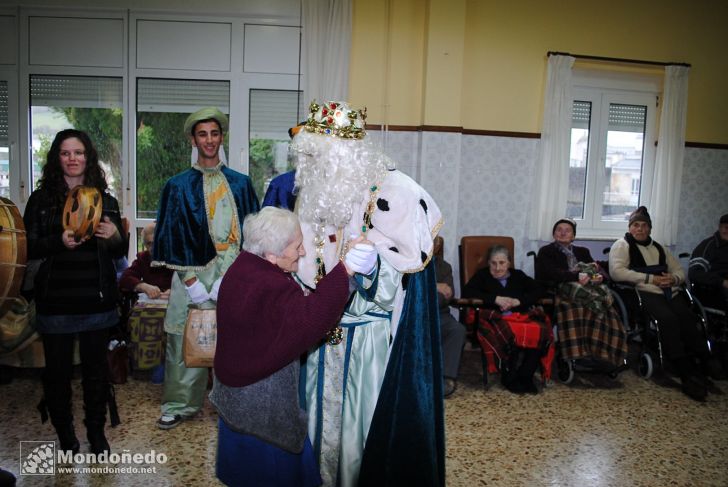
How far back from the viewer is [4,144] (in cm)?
490

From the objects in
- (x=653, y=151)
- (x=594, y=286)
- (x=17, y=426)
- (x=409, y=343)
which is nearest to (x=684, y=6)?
(x=653, y=151)

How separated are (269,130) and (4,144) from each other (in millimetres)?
2411

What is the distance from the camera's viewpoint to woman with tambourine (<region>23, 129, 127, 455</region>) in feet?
7.79

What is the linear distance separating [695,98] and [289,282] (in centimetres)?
561

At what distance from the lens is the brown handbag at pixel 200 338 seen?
2.73m

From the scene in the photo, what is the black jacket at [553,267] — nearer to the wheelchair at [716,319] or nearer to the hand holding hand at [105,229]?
the wheelchair at [716,319]

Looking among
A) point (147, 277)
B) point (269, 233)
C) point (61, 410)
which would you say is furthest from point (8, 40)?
point (269, 233)

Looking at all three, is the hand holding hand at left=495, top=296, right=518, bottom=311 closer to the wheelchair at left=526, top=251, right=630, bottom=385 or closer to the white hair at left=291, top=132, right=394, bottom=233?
the wheelchair at left=526, top=251, right=630, bottom=385

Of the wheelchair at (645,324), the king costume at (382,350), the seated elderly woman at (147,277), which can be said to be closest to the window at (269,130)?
the seated elderly woman at (147,277)

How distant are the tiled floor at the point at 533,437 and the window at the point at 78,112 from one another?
85.2 inches

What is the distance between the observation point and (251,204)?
3.01 meters

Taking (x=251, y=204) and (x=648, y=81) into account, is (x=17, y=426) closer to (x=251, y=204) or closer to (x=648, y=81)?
(x=251, y=204)

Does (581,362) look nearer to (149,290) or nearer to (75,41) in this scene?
(149,290)

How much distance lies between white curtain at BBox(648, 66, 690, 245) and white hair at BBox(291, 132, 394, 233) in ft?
14.6
